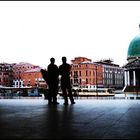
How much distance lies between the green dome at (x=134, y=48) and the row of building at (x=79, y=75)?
29.6m

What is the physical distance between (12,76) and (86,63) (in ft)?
141

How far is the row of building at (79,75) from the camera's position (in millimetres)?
135000

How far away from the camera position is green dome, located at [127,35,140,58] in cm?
9506

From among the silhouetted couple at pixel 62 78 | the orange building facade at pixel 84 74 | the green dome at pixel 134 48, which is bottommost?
the silhouetted couple at pixel 62 78

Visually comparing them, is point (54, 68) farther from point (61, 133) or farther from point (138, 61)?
point (138, 61)

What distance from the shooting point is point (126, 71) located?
95812 millimetres

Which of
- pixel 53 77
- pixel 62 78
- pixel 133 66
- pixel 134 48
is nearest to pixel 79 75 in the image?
pixel 134 48

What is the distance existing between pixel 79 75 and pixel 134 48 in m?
43.4

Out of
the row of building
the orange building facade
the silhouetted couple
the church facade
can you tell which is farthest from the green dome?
the silhouetted couple

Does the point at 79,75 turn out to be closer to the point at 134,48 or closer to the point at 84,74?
the point at 84,74

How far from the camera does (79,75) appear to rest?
136 meters

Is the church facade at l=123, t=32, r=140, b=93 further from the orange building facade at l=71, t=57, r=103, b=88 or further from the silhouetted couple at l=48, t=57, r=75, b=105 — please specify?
the silhouetted couple at l=48, t=57, r=75, b=105

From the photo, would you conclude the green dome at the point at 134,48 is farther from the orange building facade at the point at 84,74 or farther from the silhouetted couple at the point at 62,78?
the silhouetted couple at the point at 62,78

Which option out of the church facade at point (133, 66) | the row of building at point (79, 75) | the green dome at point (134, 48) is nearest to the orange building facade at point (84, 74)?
the row of building at point (79, 75)
